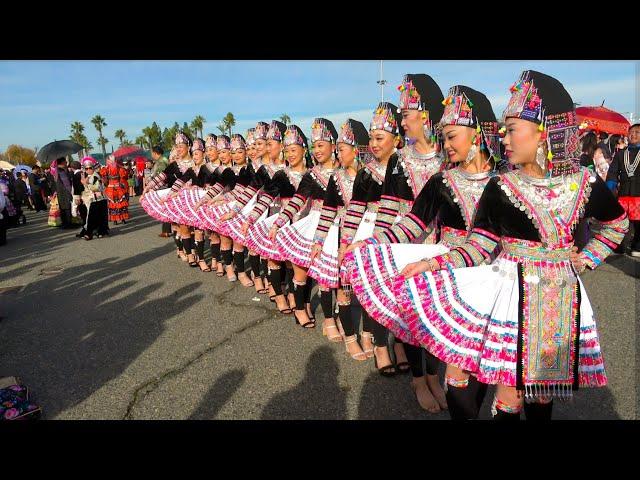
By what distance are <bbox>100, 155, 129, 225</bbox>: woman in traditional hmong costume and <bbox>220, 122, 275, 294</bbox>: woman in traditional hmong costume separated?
28.7 feet

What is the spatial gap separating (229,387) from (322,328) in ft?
5.05

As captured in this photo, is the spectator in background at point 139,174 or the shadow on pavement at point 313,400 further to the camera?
the spectator in background at point 139,174

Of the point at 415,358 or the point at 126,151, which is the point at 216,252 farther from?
the point at 126,151

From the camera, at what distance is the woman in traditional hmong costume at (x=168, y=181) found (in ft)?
26.0

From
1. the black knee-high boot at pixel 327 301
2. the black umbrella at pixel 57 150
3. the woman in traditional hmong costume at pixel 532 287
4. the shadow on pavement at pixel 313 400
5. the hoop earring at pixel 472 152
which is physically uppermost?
the black umbrella at pixel 57 150

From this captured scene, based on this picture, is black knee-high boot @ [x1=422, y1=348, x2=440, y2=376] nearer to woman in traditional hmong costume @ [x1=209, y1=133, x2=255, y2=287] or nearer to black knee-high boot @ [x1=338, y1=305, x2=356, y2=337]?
black knee-high boot @ [x1=338, y1=305, x2=356, y2=337]

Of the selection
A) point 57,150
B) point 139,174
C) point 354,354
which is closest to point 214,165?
point 354,354

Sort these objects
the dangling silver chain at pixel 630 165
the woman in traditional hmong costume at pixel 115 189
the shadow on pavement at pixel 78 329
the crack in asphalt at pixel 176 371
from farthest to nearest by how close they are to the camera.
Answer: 1. the woman in traditional hmong costume at pixel 115 189
2. the dangling silver chain at pixel 630 165
3. the shadow on pavement at pixel 78 329
4. the crack in asphalt at pixel 176 371

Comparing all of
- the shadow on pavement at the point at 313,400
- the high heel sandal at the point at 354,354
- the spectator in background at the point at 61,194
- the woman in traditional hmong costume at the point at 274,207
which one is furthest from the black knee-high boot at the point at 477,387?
the spectator in background at the point at 61,194

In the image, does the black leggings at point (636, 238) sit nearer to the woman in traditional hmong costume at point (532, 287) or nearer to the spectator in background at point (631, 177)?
the spectator in background at point (631, 177)

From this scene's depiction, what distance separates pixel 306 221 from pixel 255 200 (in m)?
1.73

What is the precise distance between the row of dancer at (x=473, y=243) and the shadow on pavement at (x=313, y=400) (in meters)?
0.47
